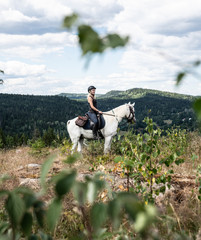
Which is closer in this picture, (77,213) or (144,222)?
(144,222)

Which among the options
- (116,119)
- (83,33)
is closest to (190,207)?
(83,33)

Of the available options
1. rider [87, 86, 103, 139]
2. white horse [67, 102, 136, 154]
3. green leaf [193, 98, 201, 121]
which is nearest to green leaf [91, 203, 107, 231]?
green leaf [193, 98, 201, 121]

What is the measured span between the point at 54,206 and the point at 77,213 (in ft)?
9.82

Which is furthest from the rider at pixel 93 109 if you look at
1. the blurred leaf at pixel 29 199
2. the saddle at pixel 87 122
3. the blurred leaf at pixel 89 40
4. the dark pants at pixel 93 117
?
the blurred leaf at pixel 89 40

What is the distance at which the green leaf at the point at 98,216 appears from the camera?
71cm

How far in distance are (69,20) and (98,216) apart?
1.87ft

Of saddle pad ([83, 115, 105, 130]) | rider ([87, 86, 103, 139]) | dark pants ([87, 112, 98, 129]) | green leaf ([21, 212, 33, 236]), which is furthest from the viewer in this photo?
saddle pad ([83, 115, 105, 130])

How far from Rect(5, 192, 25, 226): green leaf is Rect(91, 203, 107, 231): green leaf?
232 millimetres

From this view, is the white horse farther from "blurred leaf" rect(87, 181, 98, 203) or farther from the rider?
"blurred leaf" rect(87, 181, 98, 203)

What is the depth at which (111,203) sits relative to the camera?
0.72 m

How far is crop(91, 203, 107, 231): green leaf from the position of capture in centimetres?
71

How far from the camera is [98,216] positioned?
0.72m

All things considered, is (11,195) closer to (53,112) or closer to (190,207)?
(190,207)

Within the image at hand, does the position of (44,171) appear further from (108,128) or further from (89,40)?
(108,128)
